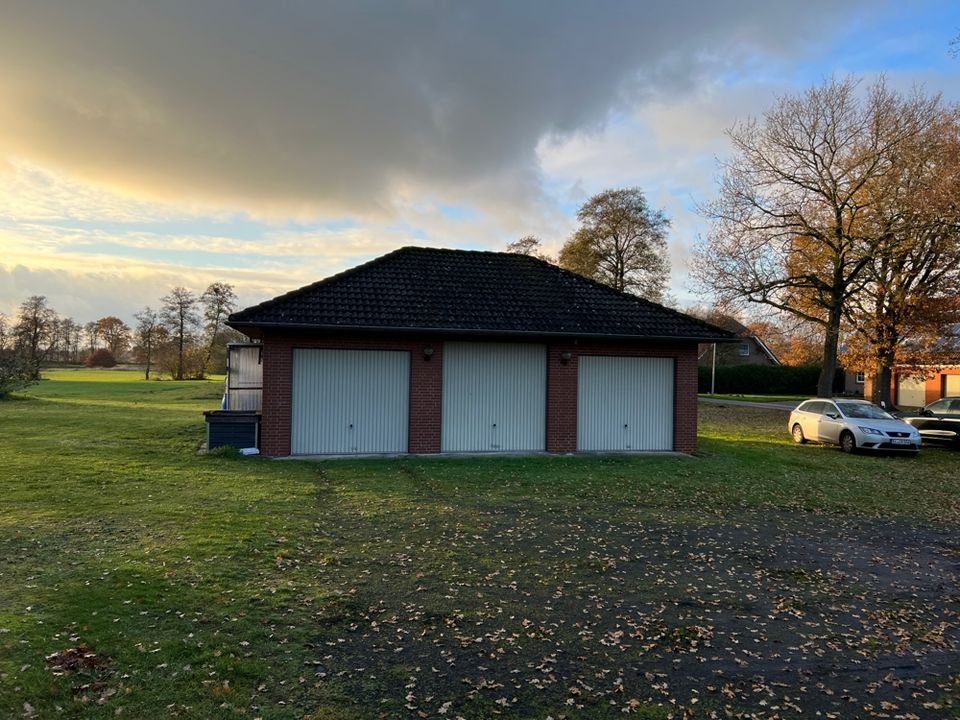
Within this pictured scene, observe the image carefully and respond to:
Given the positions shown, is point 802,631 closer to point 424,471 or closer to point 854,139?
point 424,471

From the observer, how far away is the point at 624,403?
15.8m

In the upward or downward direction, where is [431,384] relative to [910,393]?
upward

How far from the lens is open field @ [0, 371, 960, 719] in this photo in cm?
404

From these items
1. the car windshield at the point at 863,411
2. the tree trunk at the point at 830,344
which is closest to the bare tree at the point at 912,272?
the tree trunk at the point at 830,344

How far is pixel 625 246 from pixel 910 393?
A: 799 inches

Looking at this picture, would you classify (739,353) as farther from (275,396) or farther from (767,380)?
(275,396)

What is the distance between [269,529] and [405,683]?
13.4ft

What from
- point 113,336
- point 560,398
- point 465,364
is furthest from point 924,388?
point 113,336

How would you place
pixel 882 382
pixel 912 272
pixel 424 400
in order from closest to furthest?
1. pixel 424 400
2. pixel 912 272
3. pixel 882 382

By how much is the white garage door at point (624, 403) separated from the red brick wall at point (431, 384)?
0.20 meters

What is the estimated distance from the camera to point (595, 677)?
432 centimetres

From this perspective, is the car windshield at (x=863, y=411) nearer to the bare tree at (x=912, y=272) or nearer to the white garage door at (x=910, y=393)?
the bare tree at (x=912, y=272)

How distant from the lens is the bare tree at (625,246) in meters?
40.7

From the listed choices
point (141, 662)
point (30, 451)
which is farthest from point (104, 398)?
point (141, 662)
